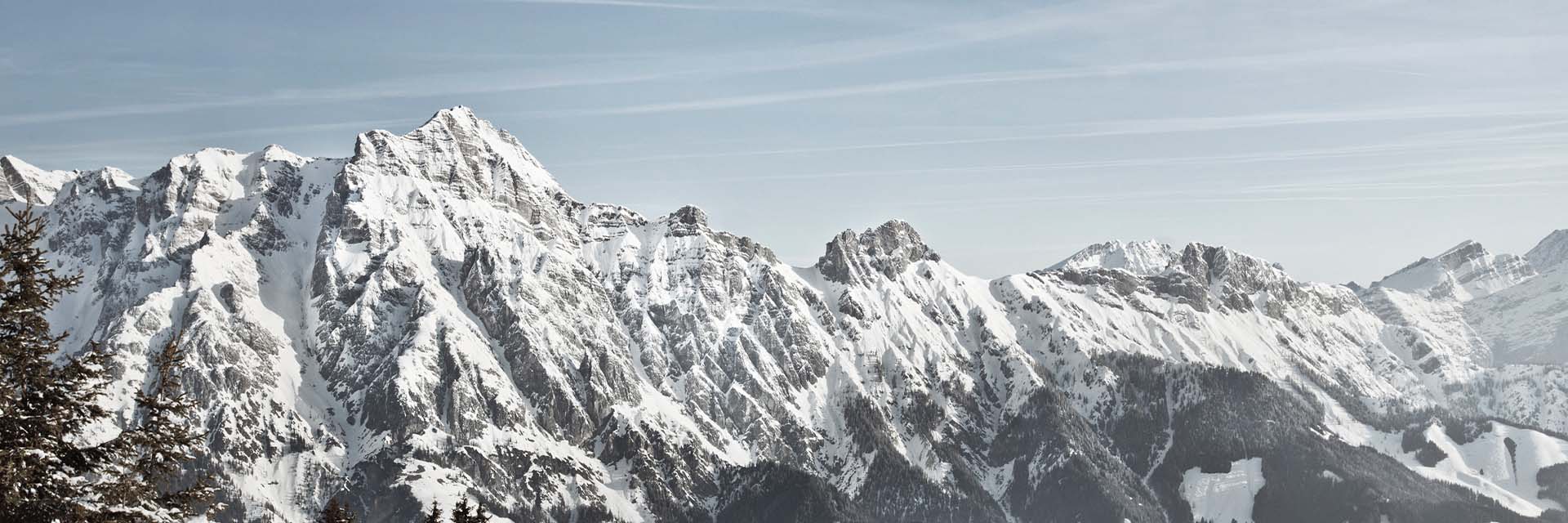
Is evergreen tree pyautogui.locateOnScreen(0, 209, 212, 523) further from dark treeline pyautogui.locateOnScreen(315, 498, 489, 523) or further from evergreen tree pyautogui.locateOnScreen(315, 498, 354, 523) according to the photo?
evergreen tree pyautogui.locateOnScreen(315, 498, 354, 523)

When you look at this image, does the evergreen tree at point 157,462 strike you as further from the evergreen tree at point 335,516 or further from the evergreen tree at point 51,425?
the evergreen tree at point 335,516

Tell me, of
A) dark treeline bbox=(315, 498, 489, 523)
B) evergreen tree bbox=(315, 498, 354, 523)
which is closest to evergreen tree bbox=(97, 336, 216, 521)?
dark treeline bbox=(315, 498, 489, 523)

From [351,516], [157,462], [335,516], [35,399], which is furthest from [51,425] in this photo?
[351,516]

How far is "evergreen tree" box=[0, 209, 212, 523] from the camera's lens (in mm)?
39688

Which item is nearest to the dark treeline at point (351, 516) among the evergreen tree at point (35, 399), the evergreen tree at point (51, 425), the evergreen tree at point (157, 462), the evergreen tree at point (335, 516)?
the evergreen tree at point (335, 516)

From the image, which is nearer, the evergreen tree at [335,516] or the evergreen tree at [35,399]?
the evergreen tree at [35,399]

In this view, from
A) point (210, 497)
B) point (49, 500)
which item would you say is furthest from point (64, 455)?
point (210, 497)

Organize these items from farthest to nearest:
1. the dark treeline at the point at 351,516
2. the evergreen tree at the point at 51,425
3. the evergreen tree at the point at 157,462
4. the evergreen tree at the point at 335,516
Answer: the dark treeline at the point at 351,516 → the evergreen tree at the point at 335,516 → the evergreen tree at the point at 157,462 → the evergreen tree at the point at 51,425

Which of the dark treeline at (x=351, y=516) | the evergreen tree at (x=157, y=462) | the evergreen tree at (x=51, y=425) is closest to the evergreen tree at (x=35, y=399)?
the evergreen tree at (x=51, y=425)

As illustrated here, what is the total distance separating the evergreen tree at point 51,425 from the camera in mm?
39688

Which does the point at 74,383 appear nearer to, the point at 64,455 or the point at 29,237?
the point at 64,455

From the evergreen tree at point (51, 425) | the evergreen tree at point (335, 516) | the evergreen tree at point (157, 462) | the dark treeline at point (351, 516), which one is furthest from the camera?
the dark treeline at point (351, 516)

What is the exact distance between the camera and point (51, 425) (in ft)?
132

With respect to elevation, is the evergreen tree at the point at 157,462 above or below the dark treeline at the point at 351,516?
below
